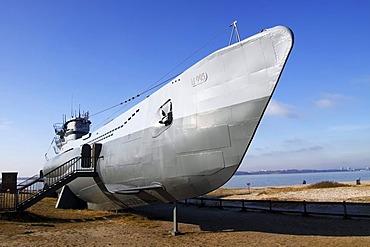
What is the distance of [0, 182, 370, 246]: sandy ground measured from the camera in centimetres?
1193

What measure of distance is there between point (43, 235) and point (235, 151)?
8.68 metres

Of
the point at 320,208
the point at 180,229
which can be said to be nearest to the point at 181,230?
the point at 180,229

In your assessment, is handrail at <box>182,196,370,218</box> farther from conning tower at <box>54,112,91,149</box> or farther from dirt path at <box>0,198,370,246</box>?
conning tower at <box>54,112,91,149</box>

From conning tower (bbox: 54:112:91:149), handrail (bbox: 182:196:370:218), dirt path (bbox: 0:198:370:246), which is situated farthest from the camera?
conning tower (bbox: 54:112:91:149)

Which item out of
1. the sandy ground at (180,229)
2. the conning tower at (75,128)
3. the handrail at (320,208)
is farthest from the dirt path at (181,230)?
the conning tower at (75,128)

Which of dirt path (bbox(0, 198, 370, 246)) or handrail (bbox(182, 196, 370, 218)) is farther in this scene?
handrail (bbox(182, 196, 370, 218))

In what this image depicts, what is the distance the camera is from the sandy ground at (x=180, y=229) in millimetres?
11930

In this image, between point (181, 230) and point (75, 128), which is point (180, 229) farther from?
point (75, 128)

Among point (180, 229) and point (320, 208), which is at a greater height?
point (180, 229)

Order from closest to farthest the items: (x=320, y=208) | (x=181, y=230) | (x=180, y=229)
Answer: (x=181, y=230) → (x=180, y=229) → (x=320, y=208)

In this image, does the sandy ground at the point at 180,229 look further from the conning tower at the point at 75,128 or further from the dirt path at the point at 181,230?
the conning tower at the point at 75,128

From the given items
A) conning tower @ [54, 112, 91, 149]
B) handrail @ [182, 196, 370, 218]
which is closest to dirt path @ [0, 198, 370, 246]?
handrail @ [182, 196, 370, 218]

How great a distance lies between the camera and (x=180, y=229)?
14516 millimetres

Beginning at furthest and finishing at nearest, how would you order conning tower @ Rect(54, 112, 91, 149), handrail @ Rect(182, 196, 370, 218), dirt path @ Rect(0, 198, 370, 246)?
conning tower @ Rect(54, 112, 91, 149), handrail @ Rect(182, 196, 370, 218), dirt path @ Rect(0, 198, 370, 246)
